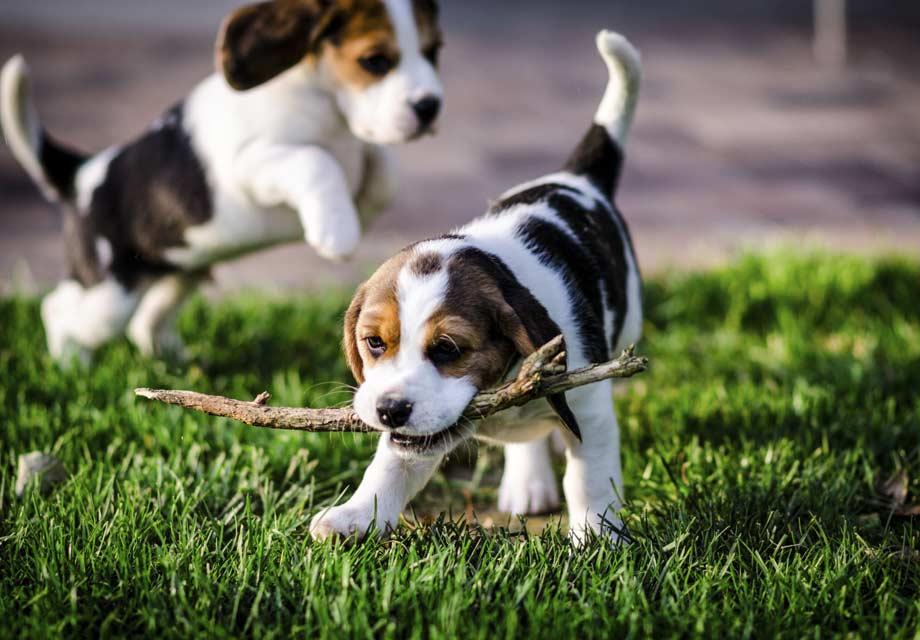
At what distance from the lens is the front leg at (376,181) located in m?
4.61

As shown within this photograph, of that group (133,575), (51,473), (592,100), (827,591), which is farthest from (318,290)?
(592,100)

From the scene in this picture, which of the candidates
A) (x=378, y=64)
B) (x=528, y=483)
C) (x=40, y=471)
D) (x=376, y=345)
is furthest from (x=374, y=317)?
(x=378, y=64)

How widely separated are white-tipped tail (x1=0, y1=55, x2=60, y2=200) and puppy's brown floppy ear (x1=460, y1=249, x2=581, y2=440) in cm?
261

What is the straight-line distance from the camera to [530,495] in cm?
364

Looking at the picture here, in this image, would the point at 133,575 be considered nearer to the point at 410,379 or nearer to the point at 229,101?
the point at 410,379

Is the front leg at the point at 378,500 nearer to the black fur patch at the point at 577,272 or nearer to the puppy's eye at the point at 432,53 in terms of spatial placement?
the black fur patch at the point at 577,272

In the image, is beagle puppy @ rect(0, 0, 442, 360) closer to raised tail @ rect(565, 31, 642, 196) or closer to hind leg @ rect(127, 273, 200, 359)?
hind leg @ rect(127, 273, 200, 359)

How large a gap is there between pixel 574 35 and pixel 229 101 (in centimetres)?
1149

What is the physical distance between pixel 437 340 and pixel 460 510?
118 cm

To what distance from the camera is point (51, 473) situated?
3.50 m

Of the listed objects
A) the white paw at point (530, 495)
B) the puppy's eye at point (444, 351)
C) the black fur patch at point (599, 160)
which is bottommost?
the white paw at point (530, 495)

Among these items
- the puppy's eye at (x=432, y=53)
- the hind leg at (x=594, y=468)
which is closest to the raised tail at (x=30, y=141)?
the puppy's eye at (x=432, y=53)

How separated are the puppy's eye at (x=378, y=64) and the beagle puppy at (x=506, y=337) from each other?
0.79 metres

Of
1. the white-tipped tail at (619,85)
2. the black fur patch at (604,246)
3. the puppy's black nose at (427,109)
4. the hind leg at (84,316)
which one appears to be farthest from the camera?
the hind leg at (84,316)
